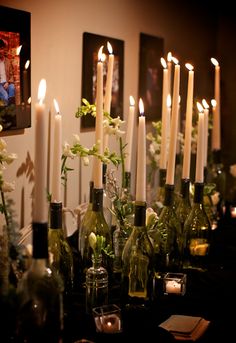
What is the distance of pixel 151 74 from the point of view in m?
2.33

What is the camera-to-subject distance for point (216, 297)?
4.26ft

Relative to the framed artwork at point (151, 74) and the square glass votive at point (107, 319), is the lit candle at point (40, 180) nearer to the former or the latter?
the square glass votive at point (107, 319)

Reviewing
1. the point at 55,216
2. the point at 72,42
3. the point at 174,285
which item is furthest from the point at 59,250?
the point at 72,42

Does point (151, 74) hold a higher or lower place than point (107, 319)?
higher

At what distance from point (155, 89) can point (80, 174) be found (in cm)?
73

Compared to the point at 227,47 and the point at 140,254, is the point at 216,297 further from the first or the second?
the point at 227,47

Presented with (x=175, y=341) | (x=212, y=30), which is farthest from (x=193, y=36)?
(x=175, y=341)

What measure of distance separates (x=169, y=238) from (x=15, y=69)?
0.63 m

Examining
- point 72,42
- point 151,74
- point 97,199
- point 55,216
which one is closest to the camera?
point 55,216

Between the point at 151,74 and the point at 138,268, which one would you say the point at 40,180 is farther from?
the point at 151,74

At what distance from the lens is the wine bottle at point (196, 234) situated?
1.51m

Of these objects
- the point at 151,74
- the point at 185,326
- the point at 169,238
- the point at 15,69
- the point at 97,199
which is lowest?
the point at 185,326

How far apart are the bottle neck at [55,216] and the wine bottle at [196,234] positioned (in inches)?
17.6

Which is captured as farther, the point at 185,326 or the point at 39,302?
the point at 185,326
